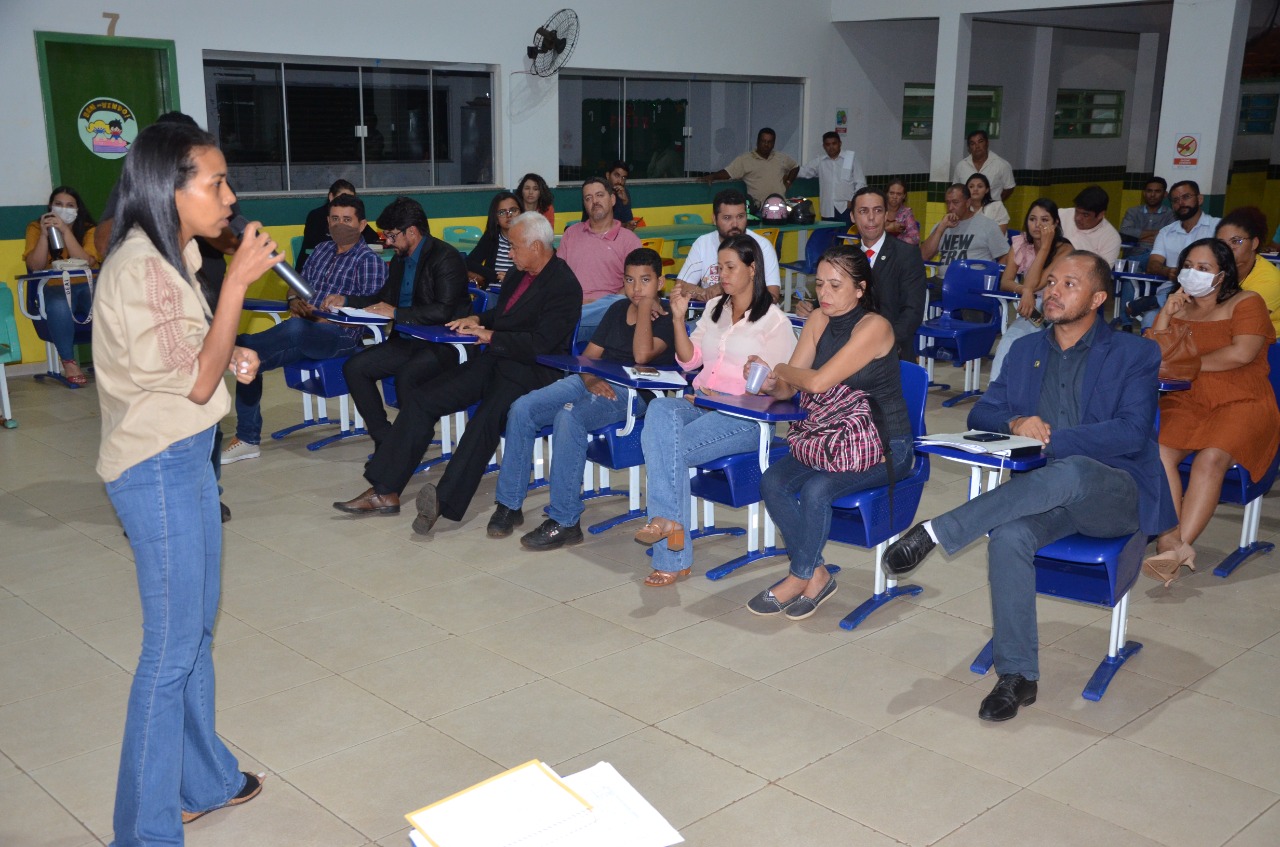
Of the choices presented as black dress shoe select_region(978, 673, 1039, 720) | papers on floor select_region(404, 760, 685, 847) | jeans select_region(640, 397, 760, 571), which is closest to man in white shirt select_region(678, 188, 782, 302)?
jeans select_region(640, 397, 760, 571)

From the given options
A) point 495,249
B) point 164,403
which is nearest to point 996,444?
point 164,403

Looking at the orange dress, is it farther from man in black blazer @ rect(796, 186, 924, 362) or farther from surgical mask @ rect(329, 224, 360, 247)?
surgical mask @ rect(329, 224, 360, 247)

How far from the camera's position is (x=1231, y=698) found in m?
3.26

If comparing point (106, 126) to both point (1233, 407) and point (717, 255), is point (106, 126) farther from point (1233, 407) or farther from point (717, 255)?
point (1233, 407)

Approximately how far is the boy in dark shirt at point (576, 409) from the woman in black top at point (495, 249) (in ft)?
7.26

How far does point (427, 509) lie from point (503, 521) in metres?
0.31

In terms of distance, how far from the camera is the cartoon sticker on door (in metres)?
7.81

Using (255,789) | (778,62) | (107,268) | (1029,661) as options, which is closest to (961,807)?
(1029,661)

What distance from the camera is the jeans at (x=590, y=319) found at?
5047 millimetres

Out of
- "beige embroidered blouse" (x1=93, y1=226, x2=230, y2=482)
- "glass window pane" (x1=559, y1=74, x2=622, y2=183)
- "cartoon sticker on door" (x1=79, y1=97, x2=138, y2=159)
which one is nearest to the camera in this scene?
"beige embroidered blouse" (x1=93, y1=226, x2=230, y2=482)

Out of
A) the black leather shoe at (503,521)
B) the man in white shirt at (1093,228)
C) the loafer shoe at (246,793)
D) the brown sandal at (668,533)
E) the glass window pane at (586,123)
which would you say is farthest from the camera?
the glass window pane at (586,123)

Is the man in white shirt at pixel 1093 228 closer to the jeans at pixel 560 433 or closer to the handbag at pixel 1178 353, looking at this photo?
the handbag at pixel 1178 353

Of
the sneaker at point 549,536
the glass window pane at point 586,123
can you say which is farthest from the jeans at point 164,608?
the glass window pane at point 586,123

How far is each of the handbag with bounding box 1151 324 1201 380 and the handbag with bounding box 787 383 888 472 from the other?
1.21 meters
